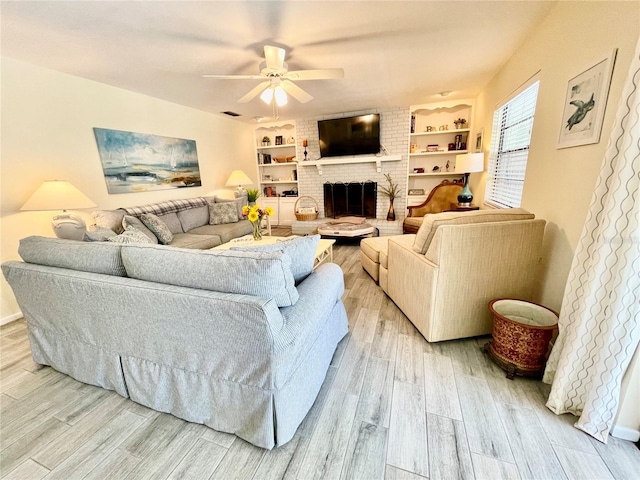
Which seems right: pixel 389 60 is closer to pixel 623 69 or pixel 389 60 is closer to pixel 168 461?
pixel 623 69

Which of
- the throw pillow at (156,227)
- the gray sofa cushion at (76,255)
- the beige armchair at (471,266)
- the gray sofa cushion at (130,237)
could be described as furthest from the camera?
the throw pillow at (156,227)

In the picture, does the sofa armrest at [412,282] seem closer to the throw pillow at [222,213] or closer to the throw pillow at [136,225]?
the throw pillow at [136,225]

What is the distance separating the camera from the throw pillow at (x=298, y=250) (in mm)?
1406

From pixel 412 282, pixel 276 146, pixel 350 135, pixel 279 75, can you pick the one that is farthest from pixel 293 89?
pixel 276 146

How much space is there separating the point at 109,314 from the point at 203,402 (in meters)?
0.68

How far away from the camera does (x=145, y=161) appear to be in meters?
3.68

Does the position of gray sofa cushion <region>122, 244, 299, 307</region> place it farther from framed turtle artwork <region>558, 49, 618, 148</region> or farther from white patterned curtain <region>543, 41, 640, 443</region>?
framed turtle artwork <region>558, 49, 618, 148</region>

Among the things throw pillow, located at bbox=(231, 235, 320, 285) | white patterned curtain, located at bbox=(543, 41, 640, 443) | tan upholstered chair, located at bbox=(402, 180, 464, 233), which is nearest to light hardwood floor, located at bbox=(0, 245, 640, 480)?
white patterned curtain, located at bbox=(543, 41, 640, 443)

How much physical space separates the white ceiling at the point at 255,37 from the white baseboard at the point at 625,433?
103 inches

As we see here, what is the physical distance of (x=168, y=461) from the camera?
1189 mm

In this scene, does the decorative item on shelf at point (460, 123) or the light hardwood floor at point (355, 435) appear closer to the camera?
the light hardwood floor at point (355, 435)

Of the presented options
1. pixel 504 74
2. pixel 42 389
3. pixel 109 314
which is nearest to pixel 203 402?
pixel 109 314

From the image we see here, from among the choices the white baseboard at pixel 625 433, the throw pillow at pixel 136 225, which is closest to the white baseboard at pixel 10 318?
the throw pillow at pixel 136 225

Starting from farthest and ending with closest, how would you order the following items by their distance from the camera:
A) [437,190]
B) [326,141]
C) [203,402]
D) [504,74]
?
[326,141], [437,190], [504,74], [203,402]
